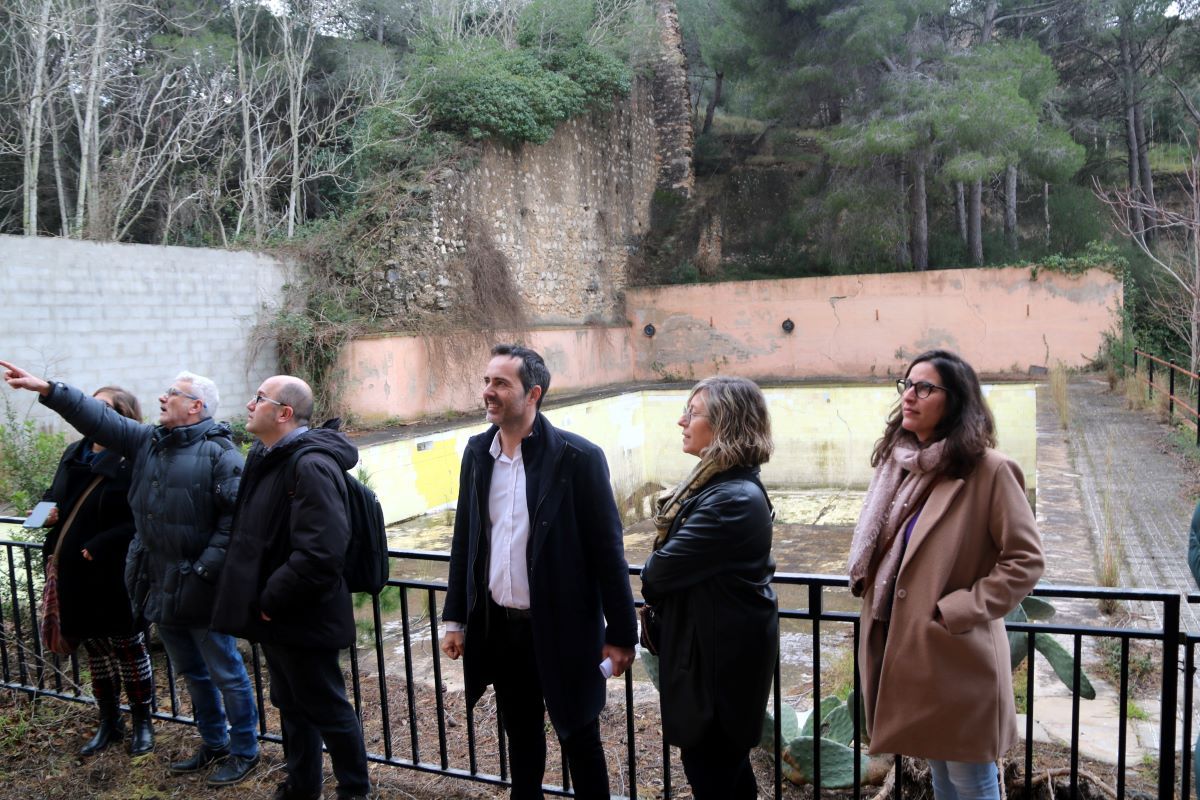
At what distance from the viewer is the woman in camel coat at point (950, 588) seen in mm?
1959

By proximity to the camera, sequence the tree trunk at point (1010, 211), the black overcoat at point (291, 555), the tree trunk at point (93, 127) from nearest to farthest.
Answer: the black overcoat at point (291, 555) < the tree trunk at point (93, 127) < the tree trunk at point (1010, 211)

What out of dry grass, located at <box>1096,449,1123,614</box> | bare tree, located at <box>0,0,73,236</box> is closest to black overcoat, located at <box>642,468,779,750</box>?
dry grass, located at <box>1096,449,1123,614</box>

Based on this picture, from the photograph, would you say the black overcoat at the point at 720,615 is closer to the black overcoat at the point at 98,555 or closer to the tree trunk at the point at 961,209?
the black overcoat at the point at 98,555

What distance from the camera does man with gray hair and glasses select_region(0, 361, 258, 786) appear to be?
2.86 metres

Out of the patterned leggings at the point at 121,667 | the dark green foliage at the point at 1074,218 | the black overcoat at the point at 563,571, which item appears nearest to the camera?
the black overcoat at the point at 563,571

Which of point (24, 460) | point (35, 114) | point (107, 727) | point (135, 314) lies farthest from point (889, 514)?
point (35, 114)

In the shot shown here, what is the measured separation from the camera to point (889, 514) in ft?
7.11

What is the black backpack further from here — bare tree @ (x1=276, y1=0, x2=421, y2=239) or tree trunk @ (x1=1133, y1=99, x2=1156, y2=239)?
tree trunk @ (x1=1133, y1=99, x2=1156, y2=239)

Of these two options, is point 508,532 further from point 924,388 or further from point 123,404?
point 123,404

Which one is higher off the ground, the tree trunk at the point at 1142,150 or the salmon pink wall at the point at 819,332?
the tree trunk at the point at 1142,150

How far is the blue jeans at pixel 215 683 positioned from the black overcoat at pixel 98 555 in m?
0.28

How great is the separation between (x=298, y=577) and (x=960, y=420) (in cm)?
184

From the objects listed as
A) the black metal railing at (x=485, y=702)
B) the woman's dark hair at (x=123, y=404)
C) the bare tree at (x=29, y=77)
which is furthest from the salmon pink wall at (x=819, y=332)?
the woman's dark hair at (x=123, y=404)

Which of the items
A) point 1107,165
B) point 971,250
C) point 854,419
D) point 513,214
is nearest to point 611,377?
point 513,214
